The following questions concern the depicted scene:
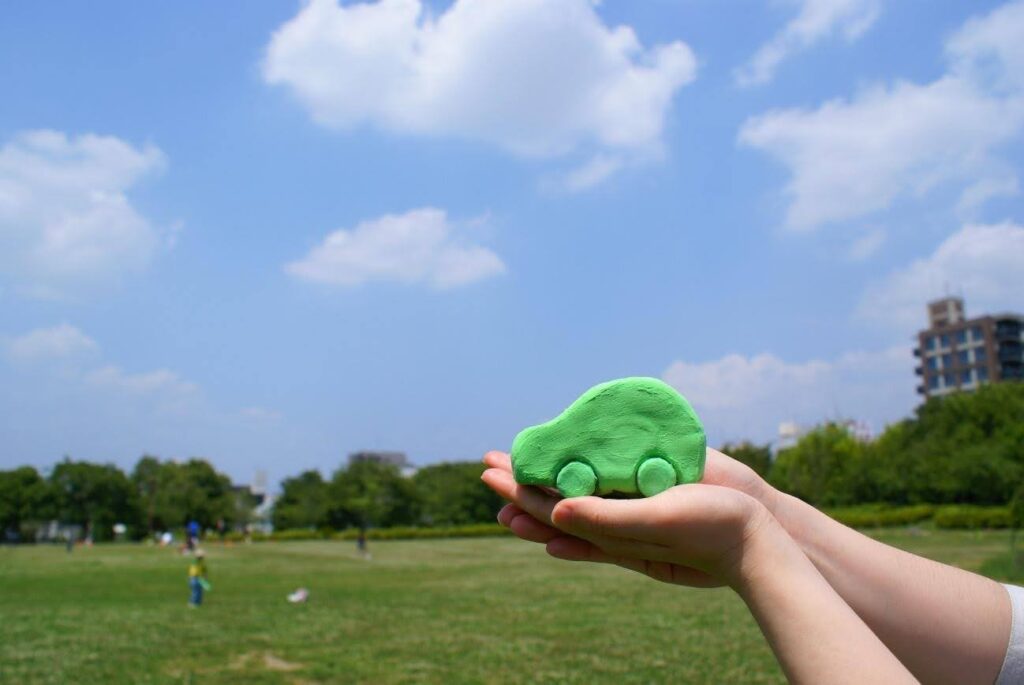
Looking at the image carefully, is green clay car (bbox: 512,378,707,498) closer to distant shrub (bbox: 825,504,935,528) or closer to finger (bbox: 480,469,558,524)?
finger (bbox: 480,469,558,524)

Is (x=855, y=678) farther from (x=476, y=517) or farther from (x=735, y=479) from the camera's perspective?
(x=476, y=517)

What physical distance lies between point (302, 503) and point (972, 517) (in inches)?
1774

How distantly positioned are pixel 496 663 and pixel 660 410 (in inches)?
325

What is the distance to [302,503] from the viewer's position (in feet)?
204

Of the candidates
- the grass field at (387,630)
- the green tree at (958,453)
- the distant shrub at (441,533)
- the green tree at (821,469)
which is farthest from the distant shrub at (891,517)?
the distant shrub at (441,533)

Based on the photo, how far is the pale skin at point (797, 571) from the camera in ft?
4.65

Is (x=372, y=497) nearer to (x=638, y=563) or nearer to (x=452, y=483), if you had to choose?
(x=452, y=483)

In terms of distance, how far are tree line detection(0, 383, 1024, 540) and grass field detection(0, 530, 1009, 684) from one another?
19.6 metres

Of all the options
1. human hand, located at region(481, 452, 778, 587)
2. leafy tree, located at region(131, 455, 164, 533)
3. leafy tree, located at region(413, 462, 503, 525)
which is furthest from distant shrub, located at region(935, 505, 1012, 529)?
leafy tree, located at region(131, 455, 164, 533)

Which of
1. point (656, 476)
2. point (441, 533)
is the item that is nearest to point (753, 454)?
point (441, 533)

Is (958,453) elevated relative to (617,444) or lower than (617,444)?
elevated

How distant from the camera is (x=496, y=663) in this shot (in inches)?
389

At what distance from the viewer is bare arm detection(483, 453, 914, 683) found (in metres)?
1.38

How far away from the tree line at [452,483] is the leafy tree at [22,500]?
3.1 inches
